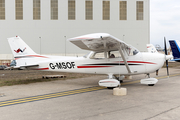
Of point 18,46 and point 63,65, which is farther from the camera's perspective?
point 18,46

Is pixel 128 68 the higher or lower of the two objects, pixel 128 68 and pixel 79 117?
the higher

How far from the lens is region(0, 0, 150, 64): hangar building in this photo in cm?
3622

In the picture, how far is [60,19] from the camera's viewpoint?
120ft

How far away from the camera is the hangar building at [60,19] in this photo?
119 feet

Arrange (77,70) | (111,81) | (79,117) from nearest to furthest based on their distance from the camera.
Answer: (79,117), (111,81), (77,70)

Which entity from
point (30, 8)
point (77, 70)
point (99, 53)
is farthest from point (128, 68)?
point (30, 8)

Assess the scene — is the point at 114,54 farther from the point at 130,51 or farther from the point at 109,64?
the point at 130,51

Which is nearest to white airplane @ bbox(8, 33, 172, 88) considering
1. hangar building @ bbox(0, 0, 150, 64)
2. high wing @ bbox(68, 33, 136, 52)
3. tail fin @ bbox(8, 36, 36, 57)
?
high wing @ bbox(68, 33, 136, 52)

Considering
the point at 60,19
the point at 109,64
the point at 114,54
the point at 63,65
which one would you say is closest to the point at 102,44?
the point at 114,54

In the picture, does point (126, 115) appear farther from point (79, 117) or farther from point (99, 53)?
point (99, 53)

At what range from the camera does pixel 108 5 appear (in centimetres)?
3666

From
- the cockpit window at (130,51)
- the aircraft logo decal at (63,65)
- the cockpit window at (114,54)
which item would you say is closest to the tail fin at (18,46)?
the aircraft logo decal at (63,65)

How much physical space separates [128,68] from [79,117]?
517 cm

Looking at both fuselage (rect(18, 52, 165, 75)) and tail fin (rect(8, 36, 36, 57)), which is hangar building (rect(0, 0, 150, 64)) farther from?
fuselage (rect(18, 52, 165, 75))
